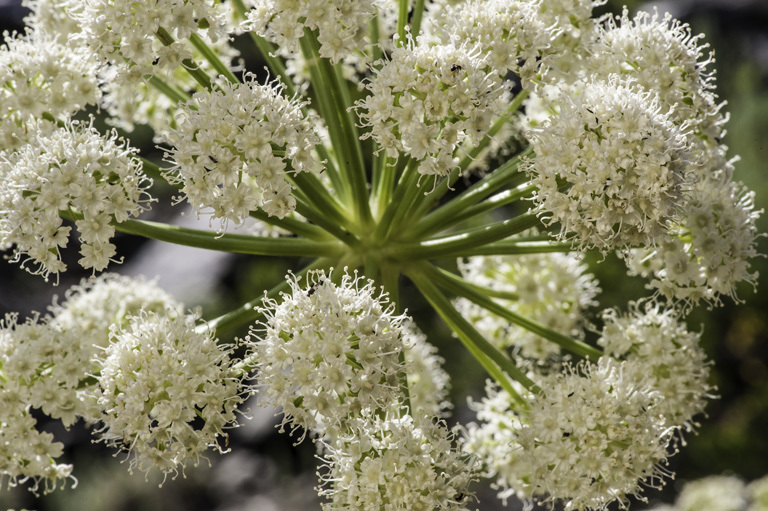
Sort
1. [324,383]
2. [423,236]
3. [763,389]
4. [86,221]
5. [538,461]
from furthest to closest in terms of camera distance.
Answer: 1. [763,389]
2. [423,236]
3. [538,461]
4. [86,221]
5. [324,383]

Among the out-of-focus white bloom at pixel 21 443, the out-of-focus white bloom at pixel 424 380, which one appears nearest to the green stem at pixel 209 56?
the out-of-focus white bloom at pixel 21 443

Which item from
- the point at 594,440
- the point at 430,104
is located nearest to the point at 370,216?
the point at 430,104

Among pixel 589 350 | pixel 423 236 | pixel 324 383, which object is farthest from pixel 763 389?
pixel 324 383

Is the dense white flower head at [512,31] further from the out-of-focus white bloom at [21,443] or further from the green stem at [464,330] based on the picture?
the out-of-focus white bloom at [21,443]

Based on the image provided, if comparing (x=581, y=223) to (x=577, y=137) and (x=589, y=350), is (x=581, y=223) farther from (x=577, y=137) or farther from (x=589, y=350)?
(x=589, y=350)

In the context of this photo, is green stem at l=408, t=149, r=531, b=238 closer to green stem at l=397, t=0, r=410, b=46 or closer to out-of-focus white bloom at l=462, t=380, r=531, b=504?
green stem at l=397, t=0, r=410, b=46

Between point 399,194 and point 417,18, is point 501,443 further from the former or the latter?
point 417,18
